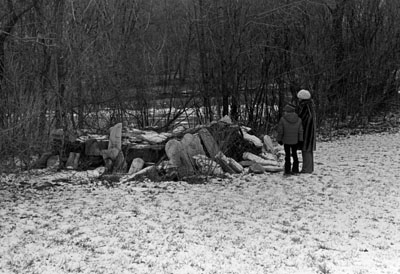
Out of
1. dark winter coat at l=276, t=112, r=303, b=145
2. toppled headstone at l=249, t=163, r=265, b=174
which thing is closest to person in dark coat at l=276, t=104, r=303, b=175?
dark winter coat at l=276, t=112, r=303, b=145

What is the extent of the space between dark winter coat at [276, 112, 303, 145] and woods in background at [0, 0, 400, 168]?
589 cm

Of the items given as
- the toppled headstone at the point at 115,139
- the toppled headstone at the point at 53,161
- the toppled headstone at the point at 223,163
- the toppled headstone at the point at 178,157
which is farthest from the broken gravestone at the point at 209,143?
the toppled headstone at the point at 53,161

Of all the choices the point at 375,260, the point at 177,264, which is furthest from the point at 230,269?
the point at 375,260

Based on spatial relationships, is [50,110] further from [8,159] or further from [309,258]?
[309,258]

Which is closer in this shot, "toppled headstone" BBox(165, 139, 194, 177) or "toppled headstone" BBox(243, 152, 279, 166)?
"toppled headstone" BBox(165, 139, 194, 177)

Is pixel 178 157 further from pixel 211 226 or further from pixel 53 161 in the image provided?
pixel 211 226

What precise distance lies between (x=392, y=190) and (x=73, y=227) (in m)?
5.54

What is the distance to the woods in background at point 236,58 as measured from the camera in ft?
50.2

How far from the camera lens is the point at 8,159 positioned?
30.7 ft

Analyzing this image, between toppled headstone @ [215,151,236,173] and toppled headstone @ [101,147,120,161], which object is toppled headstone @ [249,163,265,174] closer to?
toppled headstone @ [215,151,236,173]

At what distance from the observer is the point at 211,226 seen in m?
6.84

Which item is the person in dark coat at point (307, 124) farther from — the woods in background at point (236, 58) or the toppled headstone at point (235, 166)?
the woods in background at point (236, 58)

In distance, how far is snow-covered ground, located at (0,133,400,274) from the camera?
547 cm

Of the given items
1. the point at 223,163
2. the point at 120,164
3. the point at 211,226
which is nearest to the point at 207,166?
the point at 223,163
